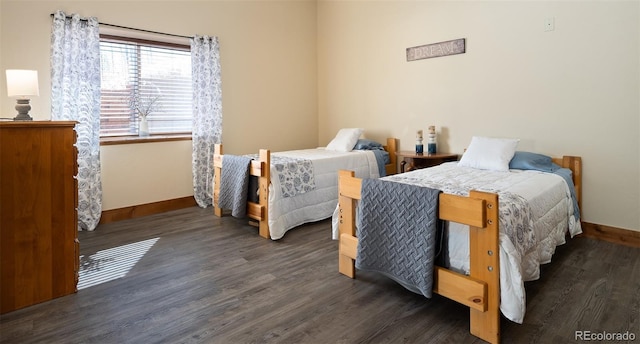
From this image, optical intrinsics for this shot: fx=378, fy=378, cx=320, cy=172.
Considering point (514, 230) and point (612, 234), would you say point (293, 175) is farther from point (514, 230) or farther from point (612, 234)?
point (612, 234)

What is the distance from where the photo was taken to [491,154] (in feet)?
10.6

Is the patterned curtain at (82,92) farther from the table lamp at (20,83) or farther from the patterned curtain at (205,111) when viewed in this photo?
the patterned curtain at (205,111)

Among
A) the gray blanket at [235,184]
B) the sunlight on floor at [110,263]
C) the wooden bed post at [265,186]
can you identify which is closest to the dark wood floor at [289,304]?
the sunlight on floor at [110,263]

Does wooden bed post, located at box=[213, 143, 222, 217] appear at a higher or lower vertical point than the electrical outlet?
lower

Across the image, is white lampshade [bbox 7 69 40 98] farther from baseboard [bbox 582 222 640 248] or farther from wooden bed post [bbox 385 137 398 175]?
baseboard [bbox 582 222 640 248]

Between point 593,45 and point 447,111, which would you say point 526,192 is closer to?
point 593,45

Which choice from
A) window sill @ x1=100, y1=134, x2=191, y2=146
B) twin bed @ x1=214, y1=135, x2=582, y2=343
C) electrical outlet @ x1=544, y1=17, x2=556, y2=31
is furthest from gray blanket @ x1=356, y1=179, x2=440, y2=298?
window sill @ x1=100, y1=134, x2=191, y2=146

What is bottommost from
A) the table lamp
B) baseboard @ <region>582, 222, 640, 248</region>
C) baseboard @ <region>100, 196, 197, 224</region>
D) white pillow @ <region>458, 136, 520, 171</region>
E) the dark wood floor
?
the dark wood floor

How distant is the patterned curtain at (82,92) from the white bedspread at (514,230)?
8.09ft

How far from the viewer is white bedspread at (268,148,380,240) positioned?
10.7 ft

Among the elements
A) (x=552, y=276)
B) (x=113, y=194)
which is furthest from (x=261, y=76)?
(x=552, y=276)

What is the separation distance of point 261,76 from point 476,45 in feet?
8.44

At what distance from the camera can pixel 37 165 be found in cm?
209

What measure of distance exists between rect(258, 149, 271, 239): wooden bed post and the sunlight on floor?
923 mm
